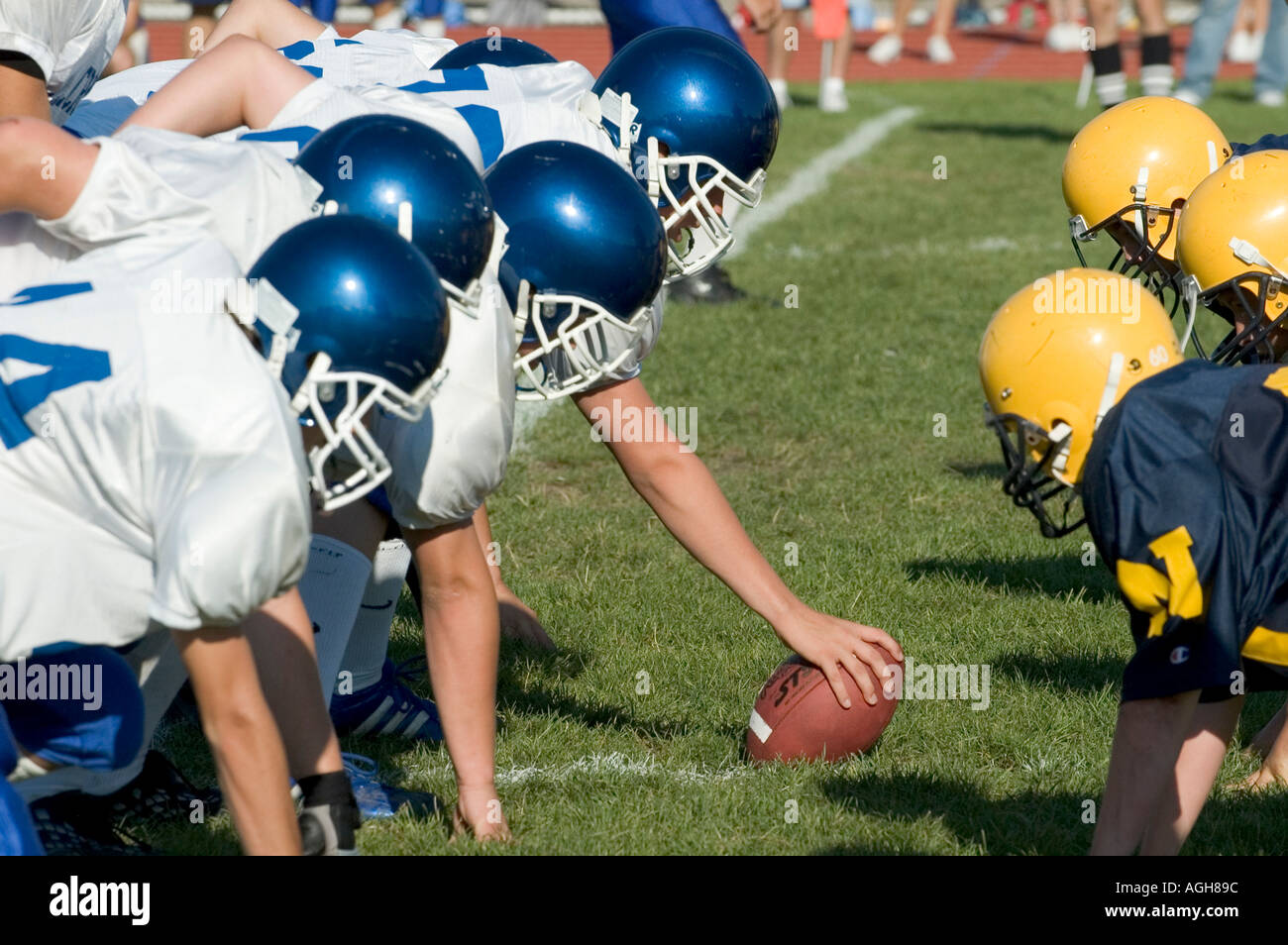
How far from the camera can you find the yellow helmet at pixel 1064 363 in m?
2.46

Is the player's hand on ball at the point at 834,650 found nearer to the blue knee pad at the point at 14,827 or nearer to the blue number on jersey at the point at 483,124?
the blue number on jersey at the point at 483,124

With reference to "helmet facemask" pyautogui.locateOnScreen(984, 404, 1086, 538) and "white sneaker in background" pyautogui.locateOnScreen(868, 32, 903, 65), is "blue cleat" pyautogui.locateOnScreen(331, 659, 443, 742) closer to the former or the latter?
"helmet facemask" pyautogui.locateOnScreen(984, 404, 1086, 538)

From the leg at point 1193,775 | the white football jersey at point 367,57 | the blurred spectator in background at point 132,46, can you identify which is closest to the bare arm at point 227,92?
the white football jersey at point 367,57

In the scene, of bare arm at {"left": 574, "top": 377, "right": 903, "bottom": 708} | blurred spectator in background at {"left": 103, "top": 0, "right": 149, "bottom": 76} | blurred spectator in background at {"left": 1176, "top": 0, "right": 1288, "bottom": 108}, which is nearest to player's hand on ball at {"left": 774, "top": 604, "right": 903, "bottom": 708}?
bare arm at {"left": 574, "top": 377, "right": 903, "bottom": 708}

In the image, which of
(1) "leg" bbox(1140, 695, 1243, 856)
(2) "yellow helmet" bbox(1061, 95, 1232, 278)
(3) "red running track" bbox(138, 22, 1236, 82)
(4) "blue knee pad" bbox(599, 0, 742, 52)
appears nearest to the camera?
(1) "leg" bbox(1140, 695, 1243, 856)

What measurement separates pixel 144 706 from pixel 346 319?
996 millimetres

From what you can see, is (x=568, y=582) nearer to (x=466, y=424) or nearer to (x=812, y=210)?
(x=466, y=424)

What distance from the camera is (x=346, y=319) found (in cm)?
230

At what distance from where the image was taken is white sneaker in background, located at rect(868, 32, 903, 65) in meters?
19.2

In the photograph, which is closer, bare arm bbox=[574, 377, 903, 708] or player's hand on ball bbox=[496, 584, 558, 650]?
bare arm bbox=[574, 377, 903, 708]

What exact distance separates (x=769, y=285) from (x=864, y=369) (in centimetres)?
162

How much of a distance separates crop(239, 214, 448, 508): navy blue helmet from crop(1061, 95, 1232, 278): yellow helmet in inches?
64.3

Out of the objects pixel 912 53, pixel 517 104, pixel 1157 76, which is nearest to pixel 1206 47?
pixel 1157 76

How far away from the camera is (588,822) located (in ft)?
10.5
